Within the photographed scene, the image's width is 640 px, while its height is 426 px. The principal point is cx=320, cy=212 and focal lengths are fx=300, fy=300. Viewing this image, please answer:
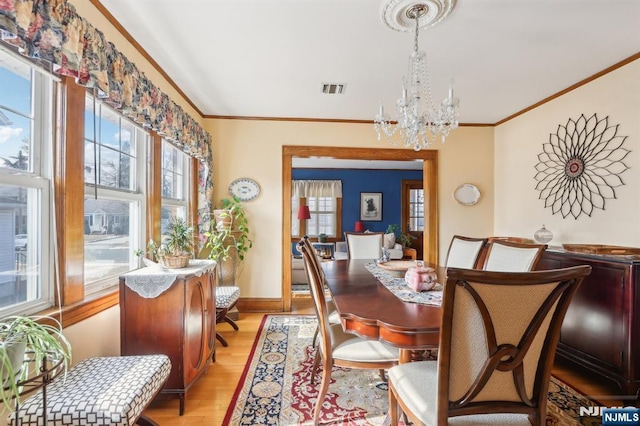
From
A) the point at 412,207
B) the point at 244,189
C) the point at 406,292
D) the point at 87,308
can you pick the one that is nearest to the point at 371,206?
the point at 412,207

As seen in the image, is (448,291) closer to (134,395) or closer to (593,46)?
(134,395)

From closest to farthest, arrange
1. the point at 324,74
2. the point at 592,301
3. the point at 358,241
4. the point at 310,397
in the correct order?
the point at 310,397, the point at 592,301, the point at 324,74, the point at 358,241

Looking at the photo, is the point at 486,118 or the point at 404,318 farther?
the point at 486,118

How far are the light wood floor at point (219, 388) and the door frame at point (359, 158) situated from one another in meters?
1.12

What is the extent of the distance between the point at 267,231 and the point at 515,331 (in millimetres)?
3092

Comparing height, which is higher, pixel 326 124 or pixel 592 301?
pixel 326 124

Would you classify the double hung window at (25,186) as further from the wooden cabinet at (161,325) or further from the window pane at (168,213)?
the window pane at (168,213)

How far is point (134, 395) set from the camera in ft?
4.19

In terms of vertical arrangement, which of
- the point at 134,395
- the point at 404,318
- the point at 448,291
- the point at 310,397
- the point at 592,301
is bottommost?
the point at 310,397

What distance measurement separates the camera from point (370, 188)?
7.71 metres

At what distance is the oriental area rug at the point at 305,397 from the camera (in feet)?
5.77

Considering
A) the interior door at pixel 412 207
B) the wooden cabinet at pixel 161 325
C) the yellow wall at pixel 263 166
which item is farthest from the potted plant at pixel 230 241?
the interior door at pixel 412 207

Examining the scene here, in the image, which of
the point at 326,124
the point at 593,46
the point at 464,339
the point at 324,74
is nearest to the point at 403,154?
the point at 326,124

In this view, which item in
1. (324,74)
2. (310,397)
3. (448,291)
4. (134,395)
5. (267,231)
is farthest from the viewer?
(267,231)
